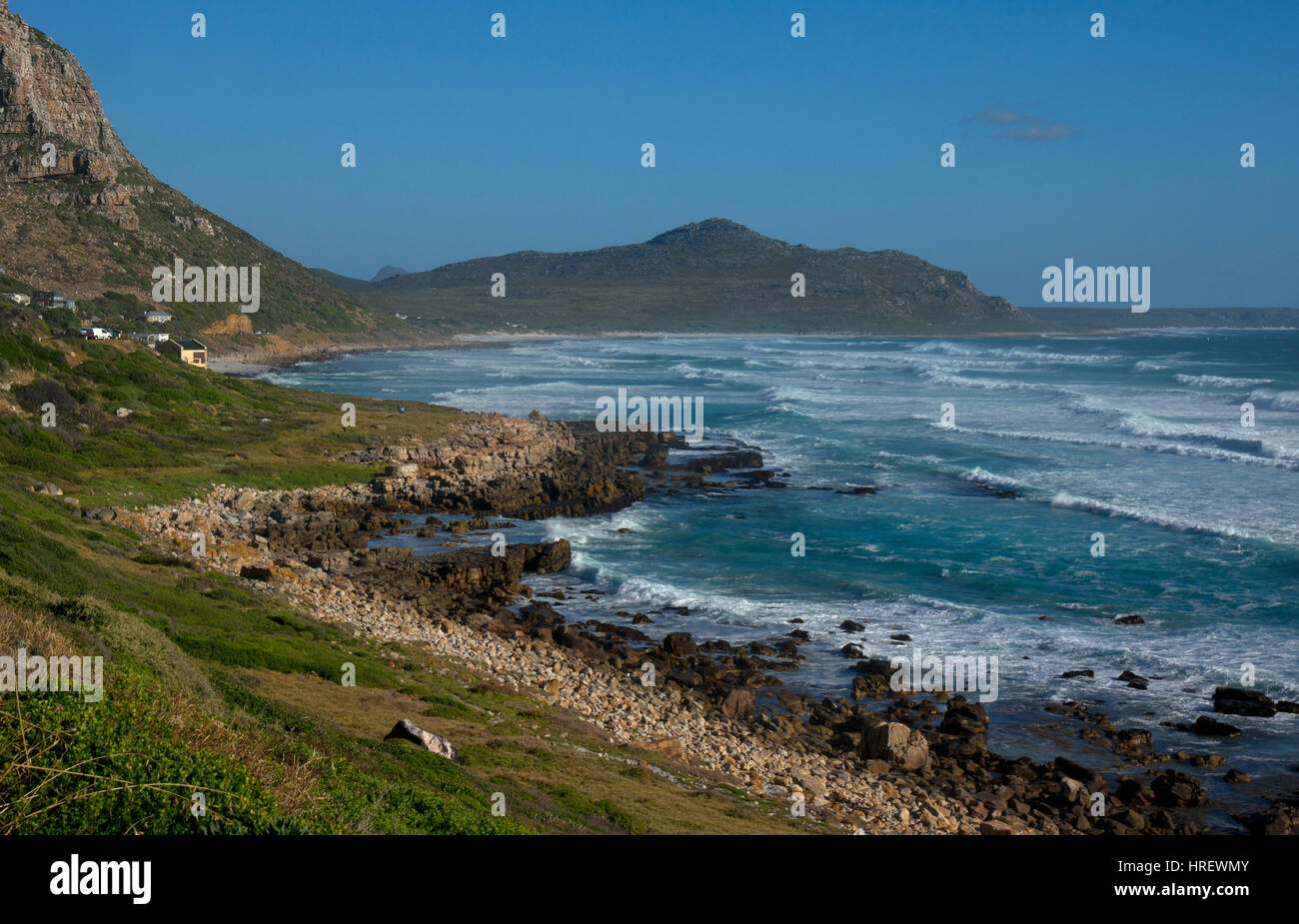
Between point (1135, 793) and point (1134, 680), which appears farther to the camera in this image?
point (1134, 680)

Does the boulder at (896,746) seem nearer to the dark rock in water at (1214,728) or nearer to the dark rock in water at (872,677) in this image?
the dark rock in water at (872,677)

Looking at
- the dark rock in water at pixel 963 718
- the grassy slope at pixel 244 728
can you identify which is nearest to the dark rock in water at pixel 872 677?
the dark rock in water at pixel 963 718

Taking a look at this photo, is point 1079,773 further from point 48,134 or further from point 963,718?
point 48,134

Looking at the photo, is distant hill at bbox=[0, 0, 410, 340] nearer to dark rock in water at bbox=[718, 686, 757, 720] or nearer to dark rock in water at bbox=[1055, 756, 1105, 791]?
dark rock in water at bbox=[718, 686, 757, 720]

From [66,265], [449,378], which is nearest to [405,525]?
[449,378]

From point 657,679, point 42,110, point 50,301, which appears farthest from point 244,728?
point 42,110

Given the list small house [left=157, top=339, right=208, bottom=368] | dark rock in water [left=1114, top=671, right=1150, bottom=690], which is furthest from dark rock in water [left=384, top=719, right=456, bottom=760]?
small house [left=157, top=339, right=208, bottom=368]
